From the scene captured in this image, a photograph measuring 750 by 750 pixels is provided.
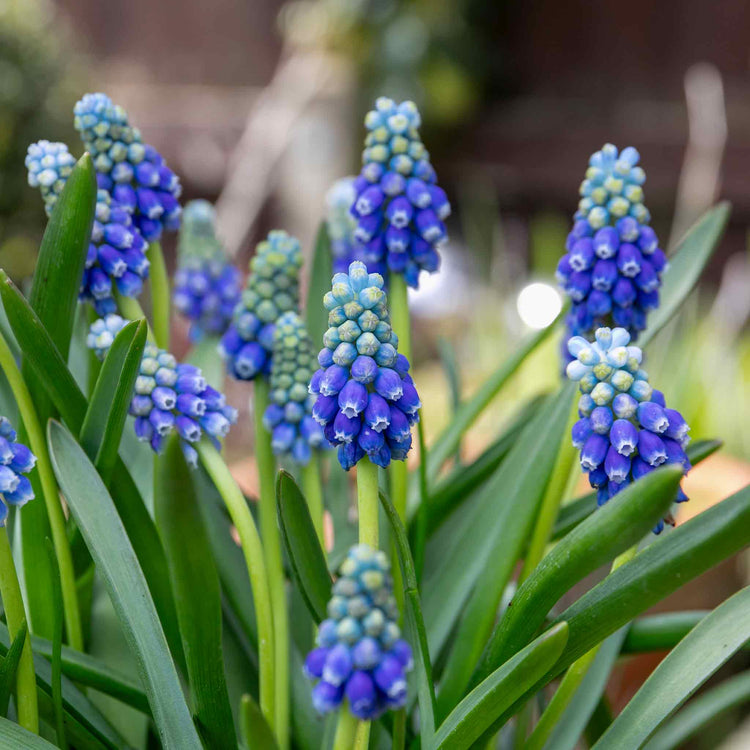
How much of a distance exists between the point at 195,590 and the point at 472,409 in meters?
0.50

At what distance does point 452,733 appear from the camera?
59cm

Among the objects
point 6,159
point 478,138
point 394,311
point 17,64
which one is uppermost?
point 478,138

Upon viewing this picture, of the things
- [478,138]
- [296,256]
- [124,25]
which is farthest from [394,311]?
[124,25]

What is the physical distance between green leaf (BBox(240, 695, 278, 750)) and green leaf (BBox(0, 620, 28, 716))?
0.18m

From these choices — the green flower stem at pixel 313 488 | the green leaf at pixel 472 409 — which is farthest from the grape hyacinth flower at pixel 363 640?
the green leaf at pixel 472 409

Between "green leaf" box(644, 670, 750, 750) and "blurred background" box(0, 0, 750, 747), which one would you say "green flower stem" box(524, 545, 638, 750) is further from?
"blurred background" box(0, 0, 750, 747)

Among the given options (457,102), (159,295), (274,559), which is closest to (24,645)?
(274,559)

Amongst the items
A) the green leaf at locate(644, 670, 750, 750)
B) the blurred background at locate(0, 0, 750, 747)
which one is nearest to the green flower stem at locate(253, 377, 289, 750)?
the green leaf at locate(644, 670, 750, 750)

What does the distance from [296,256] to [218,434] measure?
24 cm

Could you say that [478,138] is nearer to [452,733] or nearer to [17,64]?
[17,64]

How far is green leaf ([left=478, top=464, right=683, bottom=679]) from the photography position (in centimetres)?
51

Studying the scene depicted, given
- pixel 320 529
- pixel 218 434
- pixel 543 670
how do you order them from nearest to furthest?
pixel 543 670
pixel 218 434
pixel 320 529

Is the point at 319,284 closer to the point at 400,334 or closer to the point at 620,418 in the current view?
the point at 400,334

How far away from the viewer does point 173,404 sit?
68 centimetres
